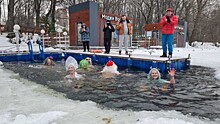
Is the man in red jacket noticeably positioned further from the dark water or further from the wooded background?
the wooded background

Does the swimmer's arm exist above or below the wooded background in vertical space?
below

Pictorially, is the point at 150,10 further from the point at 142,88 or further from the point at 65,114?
the point at 65,114

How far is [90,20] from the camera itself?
16.3m

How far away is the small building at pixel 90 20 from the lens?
1636cm

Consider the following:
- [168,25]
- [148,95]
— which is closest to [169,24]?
[168,25]

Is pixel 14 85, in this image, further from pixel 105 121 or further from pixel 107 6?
pixel 107 6

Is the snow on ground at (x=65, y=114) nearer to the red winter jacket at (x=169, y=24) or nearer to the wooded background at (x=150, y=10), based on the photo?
the red winter jacket at (x=169, y=24)

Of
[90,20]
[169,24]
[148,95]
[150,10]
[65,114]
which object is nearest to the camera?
[65,114]

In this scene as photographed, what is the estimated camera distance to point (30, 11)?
37062mm

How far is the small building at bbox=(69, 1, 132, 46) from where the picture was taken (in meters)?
16.4

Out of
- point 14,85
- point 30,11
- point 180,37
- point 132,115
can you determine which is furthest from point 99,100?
point 30,11

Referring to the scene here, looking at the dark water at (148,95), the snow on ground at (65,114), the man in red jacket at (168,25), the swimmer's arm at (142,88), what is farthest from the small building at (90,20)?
the snow on ground at (65,114)

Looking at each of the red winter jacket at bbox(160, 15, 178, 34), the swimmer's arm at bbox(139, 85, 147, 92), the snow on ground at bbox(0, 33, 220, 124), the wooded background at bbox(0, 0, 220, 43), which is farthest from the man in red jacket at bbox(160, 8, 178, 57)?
the wooded background at bbox(0, 0, 220, 43)

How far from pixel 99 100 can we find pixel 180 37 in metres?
24.0
